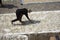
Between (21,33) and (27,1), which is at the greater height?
(21,33)

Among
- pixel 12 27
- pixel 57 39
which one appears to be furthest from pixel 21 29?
pixel 57 39

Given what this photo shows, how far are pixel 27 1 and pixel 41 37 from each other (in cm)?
175

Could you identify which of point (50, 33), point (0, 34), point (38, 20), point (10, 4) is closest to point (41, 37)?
point (50, 33)

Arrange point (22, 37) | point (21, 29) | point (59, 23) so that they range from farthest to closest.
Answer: point (59, 23) < point (21, 29) < point (22, 37)

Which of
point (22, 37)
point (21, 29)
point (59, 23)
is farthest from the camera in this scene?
point (59, 23)

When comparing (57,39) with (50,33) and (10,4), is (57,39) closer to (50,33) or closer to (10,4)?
(50,33)

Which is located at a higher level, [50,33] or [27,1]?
[50,33]

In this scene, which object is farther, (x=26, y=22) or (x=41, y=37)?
(x=26, y=22)

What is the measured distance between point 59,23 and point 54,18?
123mm

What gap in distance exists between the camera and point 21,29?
3.10 ft

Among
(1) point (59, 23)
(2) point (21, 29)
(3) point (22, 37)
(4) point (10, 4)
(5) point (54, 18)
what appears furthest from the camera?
(4) point (10, 4)

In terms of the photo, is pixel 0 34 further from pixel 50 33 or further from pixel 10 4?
pixel 10 4

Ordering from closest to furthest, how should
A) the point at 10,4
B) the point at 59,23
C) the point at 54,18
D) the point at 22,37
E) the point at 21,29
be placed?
the point at 22,37 < the point at 21,29 < the point at 59,23 < the point at 54,18 < the point at 10,4

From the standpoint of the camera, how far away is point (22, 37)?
0.82m
